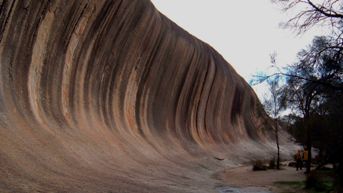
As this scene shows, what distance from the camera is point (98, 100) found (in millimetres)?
19609

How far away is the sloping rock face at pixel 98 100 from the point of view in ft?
40.9

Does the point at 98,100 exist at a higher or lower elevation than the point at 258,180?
higher

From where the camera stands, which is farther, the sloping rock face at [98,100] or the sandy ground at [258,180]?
the sandy ground at [258,180]

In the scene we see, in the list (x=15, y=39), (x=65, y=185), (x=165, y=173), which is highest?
(x=15, y=39)

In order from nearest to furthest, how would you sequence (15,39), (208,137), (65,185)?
(65,185) < (15,39) < (208,137)

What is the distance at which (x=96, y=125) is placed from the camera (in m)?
18.2

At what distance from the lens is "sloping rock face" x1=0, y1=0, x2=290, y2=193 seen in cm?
1246

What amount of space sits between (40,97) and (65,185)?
502cm

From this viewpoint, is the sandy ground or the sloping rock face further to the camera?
the sandy ground

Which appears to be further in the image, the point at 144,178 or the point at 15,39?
the point at 144,178

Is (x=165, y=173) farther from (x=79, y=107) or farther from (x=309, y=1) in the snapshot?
(x=309, y=1)

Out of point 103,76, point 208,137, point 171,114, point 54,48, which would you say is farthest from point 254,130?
point 54,48

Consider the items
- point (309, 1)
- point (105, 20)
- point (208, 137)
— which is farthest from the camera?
point (208, 137)

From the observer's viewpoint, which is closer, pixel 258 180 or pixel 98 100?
pixel 98 100
